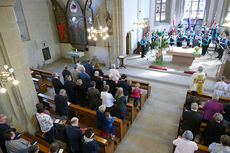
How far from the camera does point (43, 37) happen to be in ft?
40.2

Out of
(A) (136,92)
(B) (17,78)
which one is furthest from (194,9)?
(B) (17,78)

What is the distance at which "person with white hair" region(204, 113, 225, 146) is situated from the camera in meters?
3.89

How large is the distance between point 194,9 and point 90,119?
683 inches

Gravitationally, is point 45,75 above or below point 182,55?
below

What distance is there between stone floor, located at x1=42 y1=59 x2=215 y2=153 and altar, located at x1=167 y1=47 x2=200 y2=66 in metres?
1.69

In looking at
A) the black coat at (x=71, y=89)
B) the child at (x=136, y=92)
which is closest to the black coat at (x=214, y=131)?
the child at (x=136, y=92)

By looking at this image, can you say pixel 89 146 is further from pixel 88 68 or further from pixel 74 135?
pixel 88 68

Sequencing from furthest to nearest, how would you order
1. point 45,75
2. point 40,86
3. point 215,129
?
point 45,75 < point 40,86 < point 215,129

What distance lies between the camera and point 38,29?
11820 mm

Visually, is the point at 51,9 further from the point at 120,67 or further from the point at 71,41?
the point at 120,67

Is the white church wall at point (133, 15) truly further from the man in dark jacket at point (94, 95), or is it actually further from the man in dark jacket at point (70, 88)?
the man in dark jacket at point (94, 95)

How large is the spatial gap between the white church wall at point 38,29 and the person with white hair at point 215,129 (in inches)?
450

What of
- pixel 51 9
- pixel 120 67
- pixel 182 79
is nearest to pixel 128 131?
pixel 182 79

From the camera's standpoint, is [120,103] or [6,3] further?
[120,103]
